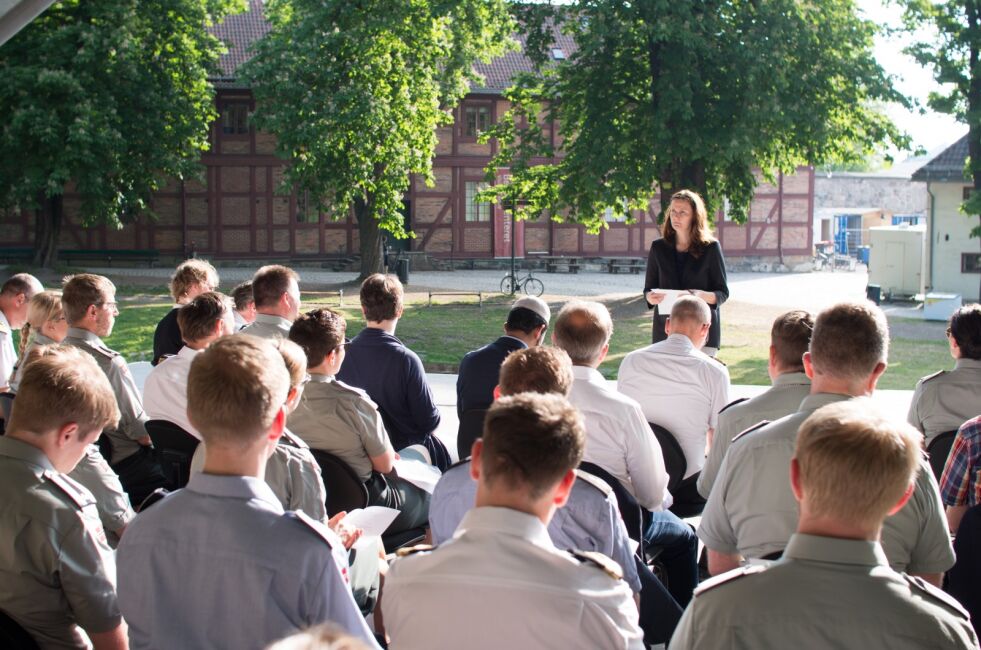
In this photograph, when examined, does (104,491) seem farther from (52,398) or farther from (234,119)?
(234,119)

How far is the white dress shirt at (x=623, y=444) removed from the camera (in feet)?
14.1

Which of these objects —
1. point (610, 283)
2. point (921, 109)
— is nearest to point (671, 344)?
point (921, 109)

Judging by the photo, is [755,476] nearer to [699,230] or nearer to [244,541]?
[244,541]

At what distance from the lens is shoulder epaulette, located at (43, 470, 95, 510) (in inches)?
121

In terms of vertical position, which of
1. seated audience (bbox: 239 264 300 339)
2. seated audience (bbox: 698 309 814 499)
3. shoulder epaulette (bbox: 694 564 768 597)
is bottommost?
shoulder epaulette (bbox: 694 564 768 597)

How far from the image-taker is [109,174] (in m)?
29.1

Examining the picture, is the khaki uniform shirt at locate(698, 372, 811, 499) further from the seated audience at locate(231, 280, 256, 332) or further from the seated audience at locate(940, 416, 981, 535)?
the seated audience at locate(231, 280, 256, 332)

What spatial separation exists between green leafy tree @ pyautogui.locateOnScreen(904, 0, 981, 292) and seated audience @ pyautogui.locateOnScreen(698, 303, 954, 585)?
79.8 ft

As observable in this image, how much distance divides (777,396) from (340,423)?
73.1 inches

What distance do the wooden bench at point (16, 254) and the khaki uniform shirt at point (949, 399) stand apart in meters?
34.6

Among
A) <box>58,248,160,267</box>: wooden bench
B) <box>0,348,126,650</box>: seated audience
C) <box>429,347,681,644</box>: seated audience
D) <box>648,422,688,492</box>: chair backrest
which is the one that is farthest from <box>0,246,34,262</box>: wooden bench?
<box>429,347,681,644</box>: seated audience

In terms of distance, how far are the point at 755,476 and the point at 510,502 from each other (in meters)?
1.34

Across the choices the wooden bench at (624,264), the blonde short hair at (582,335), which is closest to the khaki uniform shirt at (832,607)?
the blonde short hair at (582,335)

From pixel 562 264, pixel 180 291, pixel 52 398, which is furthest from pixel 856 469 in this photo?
pixel 562 264
